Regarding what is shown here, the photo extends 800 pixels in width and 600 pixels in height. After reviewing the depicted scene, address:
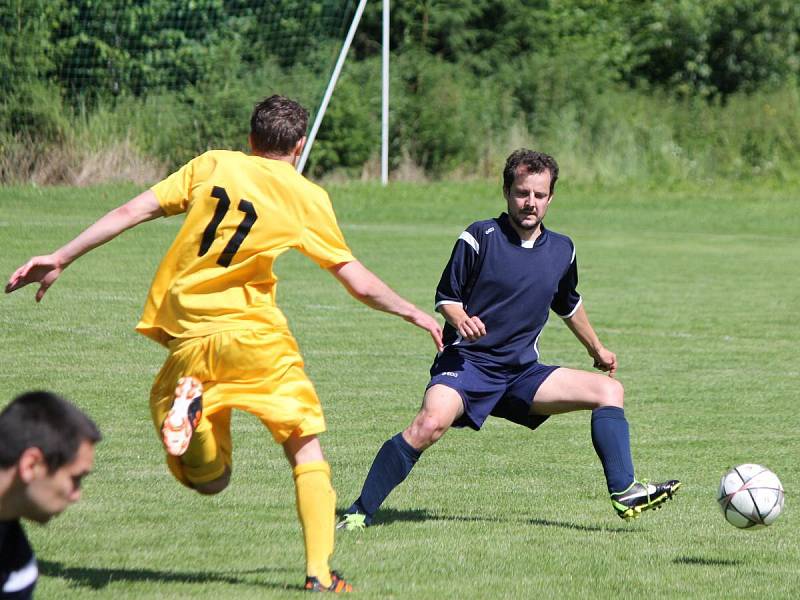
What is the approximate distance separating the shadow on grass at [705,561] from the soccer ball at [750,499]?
0.99ft

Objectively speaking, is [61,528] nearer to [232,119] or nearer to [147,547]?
[147,547]

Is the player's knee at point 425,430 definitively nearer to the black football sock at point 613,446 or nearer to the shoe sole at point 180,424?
the black football sock at point 613,446

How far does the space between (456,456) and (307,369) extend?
9.86 ft

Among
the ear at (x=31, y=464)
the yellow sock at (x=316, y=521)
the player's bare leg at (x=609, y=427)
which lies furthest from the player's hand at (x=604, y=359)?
the ear at (x=31, y=464)

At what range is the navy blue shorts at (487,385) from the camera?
6543 mm

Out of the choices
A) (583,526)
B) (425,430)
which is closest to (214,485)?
(425,430)

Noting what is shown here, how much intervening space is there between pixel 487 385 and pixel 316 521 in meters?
1.61

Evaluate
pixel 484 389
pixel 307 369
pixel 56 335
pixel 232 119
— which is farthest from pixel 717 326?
pixel 232 119

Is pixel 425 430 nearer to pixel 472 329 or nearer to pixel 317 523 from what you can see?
pixel 472 329

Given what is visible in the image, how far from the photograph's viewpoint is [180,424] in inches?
194

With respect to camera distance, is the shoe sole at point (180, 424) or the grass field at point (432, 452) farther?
the grass field at point (432, 452)

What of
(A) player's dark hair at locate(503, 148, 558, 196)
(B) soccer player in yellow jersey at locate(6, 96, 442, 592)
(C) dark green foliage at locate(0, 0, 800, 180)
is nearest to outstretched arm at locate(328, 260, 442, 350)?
(B) soccer player in yellow jersey at locate(6, 96, 442, 592)

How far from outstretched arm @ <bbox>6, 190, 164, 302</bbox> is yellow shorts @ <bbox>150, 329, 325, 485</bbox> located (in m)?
0.46

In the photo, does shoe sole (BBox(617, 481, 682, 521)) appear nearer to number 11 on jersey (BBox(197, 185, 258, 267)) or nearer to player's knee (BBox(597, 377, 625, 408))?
player's knee (BBox(597, 377, 625, 408))
